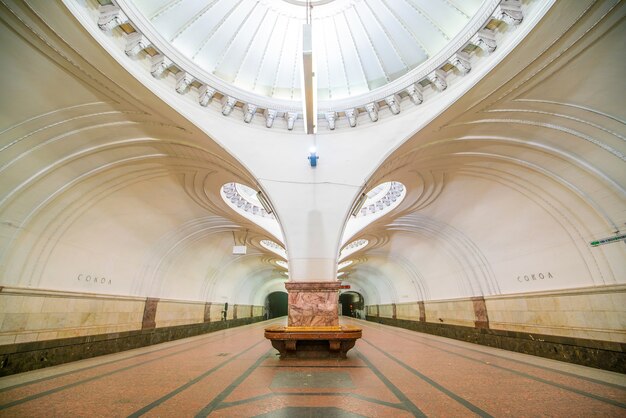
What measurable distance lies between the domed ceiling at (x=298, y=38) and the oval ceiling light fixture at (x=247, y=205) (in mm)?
4563

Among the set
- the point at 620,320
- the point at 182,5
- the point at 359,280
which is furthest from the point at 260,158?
the point at 359,280

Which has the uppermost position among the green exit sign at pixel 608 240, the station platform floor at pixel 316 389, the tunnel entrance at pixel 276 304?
the green exit sign at pixel 608 240

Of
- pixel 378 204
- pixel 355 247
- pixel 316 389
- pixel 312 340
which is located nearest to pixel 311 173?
pixel 312 340

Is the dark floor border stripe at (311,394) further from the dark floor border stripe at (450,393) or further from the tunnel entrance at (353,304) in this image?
the tunnel entrance at (353,304)

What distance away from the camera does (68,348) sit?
665 centimetres

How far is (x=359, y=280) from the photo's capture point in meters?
26.6

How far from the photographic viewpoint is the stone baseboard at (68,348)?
5.43m

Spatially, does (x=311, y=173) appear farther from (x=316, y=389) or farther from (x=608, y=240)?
(x=608, y=240)

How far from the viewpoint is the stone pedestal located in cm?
546

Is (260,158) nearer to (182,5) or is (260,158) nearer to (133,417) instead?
(182,5)

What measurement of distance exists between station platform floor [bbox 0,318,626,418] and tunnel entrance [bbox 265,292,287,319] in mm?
30440

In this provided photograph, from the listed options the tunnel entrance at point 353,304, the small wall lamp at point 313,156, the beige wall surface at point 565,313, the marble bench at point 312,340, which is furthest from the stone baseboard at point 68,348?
the tunnel entrance at point 353,304

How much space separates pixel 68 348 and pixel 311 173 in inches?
299

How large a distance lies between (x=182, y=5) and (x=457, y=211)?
32.5 ft
